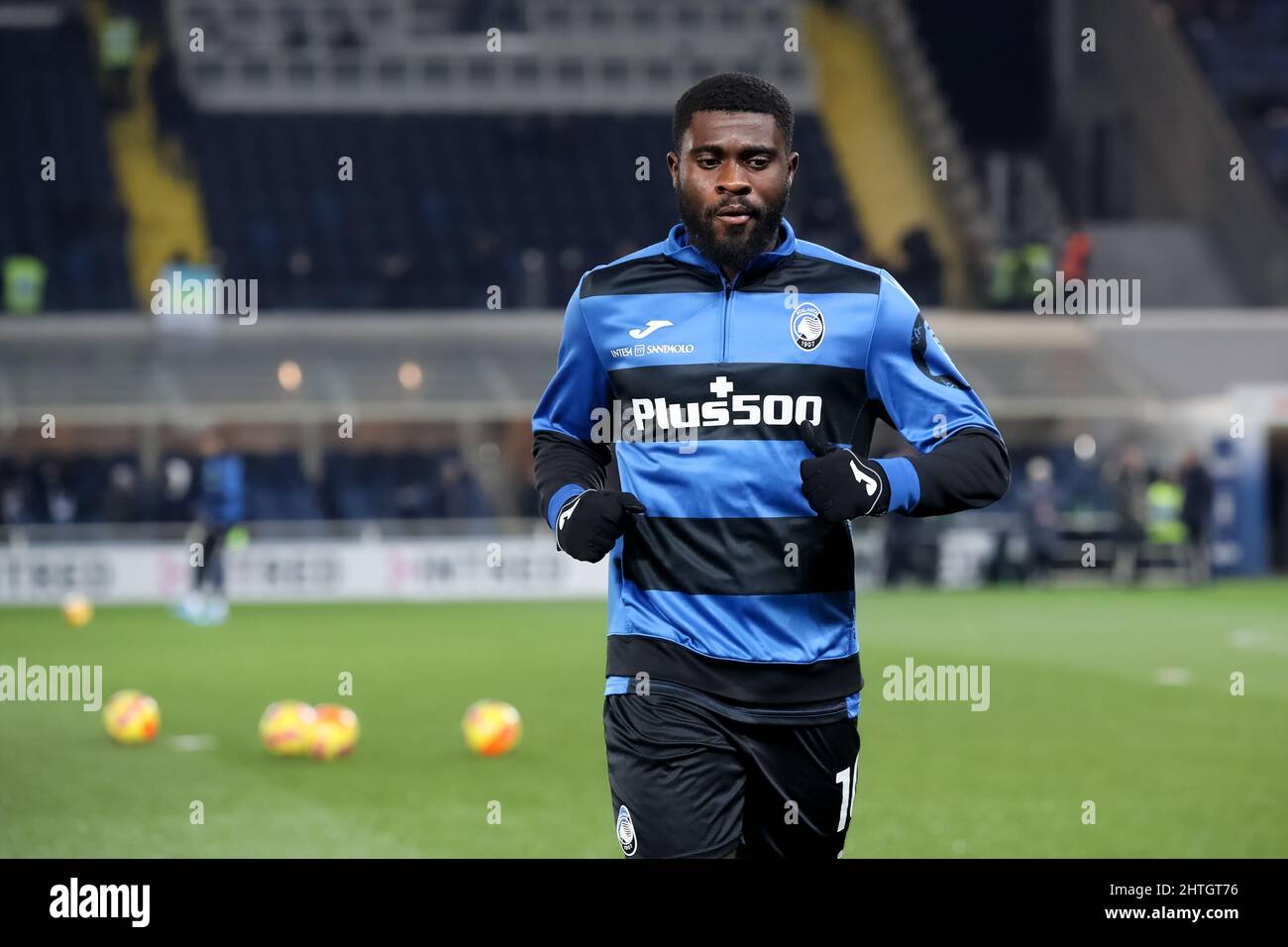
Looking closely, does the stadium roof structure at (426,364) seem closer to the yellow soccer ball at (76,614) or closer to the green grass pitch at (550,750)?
the yellow soccer ball at (76,614)

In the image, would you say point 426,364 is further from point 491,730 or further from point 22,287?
point 491,730

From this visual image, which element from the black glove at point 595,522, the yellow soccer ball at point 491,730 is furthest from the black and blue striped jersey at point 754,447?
the yellow soccer ball at point 491,730

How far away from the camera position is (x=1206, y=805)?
8508 millimetres

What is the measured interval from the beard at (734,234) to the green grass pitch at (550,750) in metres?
3.81

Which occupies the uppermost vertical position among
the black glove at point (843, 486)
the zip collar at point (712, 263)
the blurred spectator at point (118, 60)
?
the blurred spectator at point (118, 60)

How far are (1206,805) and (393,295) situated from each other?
21.2 m

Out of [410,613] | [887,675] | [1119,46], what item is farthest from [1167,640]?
[1119,46]

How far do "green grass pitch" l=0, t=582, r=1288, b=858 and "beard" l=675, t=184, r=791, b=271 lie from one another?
3.81 metres

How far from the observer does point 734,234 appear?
402 centimetres

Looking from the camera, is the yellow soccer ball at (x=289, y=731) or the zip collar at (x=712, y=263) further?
the yellow soccer ball at (x=289, y=731)

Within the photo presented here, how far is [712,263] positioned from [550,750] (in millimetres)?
6561

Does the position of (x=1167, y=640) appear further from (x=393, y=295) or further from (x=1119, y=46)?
(x=1119, y=46)

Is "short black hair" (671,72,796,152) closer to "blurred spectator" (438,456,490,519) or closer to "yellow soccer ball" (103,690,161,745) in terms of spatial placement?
"yellow soccer ball" (103,690,161,745)

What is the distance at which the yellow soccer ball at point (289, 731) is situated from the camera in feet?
33.1
